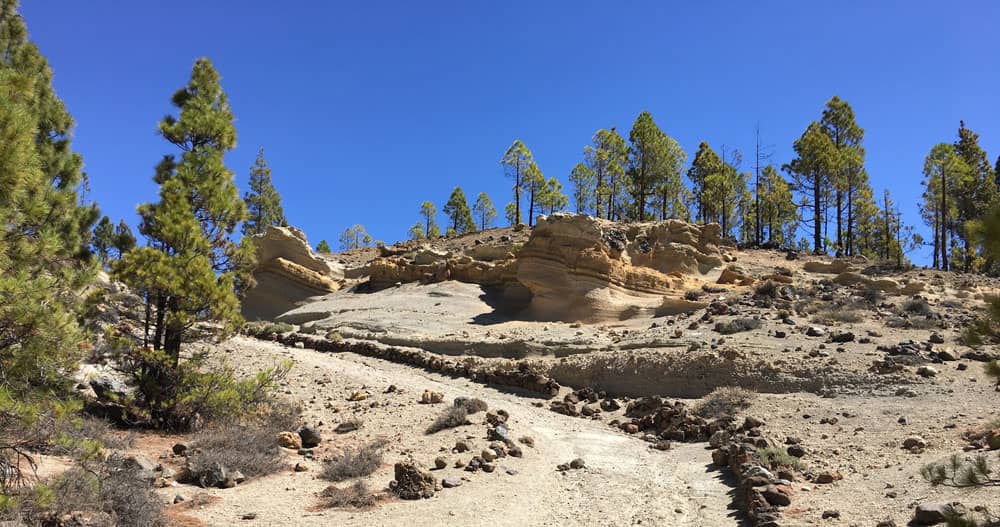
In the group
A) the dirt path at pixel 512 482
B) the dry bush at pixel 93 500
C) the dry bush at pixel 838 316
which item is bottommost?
the dirt path at pixel 512 482

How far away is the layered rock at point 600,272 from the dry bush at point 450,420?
14.4 m

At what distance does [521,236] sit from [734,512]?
131ft

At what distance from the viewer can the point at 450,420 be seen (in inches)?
504

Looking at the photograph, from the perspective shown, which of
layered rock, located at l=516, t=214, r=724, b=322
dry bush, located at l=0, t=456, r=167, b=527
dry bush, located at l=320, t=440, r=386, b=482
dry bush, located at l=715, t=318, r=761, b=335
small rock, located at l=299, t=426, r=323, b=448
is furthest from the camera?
layered rock, located at l=516, t=214, r=724, b=322

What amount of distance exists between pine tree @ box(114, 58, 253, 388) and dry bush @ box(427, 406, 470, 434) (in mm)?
4560

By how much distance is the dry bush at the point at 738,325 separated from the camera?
20.5 meters

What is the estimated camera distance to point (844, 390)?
15.0 meters

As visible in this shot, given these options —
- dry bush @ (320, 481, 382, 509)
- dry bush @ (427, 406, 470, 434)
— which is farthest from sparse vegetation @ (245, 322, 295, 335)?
dry bush @ (320, 481, 382, 509)

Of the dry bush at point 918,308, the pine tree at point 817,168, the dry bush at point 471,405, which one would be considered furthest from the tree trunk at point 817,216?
the dry bush at point 471,405

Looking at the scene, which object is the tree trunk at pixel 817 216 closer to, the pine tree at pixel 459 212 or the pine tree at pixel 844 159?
the pine tree at pixel 844 159

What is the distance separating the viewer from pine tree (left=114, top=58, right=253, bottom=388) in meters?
11.6

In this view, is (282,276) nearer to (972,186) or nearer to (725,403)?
(725,403)

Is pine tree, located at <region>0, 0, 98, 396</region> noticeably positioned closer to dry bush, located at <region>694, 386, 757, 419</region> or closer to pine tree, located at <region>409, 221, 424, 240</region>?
dry bush, located at <region>694, 386, 757, 419</region>

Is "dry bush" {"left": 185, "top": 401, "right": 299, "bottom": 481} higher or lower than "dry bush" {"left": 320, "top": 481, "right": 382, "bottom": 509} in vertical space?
higher
